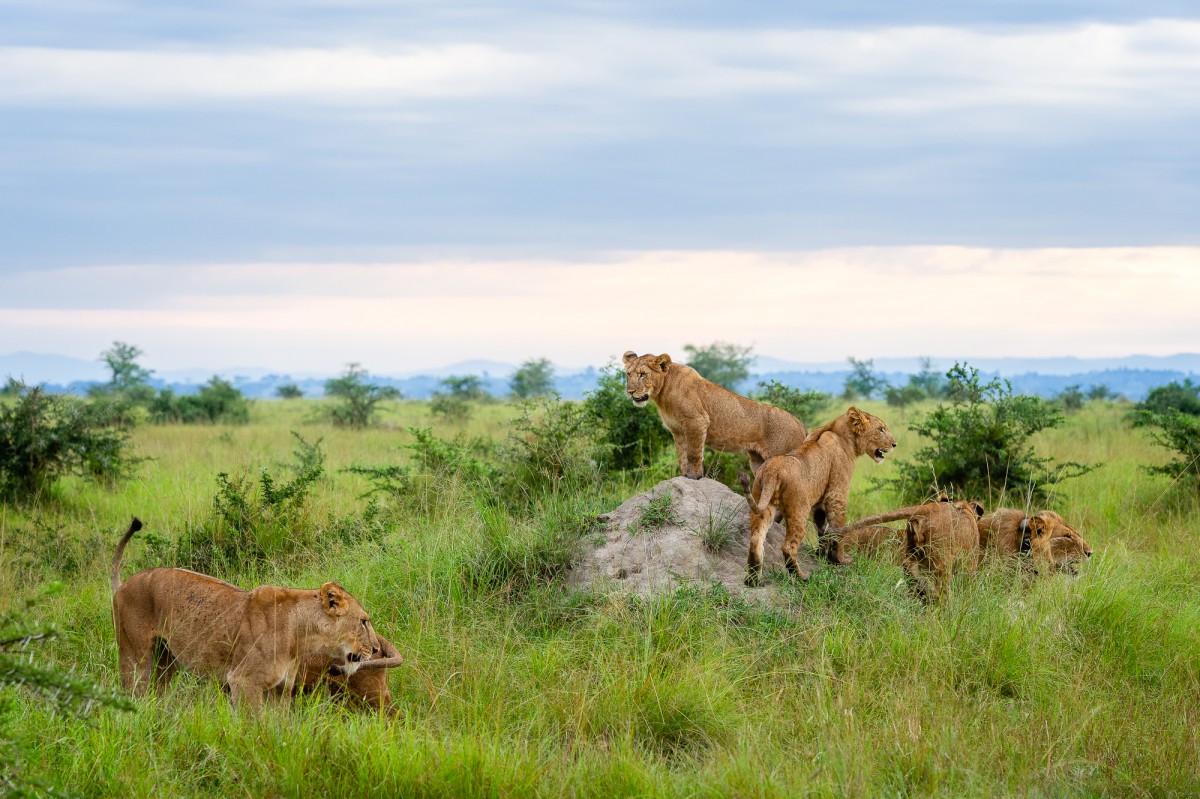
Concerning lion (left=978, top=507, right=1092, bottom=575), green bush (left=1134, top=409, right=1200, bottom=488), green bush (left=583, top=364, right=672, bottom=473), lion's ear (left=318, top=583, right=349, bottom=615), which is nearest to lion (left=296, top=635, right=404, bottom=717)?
lion's ear (left=318, top=583, right=349, bottom=615)

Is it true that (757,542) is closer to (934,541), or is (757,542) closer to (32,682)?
(934,541)

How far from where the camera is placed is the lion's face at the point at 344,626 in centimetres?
628

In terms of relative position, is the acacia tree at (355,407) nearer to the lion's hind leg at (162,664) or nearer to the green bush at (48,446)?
the green bush at (48,446)

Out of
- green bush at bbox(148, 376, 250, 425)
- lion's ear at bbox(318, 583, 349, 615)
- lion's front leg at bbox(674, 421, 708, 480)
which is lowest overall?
green bush at bbox(148, 376, 250, 425)

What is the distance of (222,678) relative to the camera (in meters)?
6.48

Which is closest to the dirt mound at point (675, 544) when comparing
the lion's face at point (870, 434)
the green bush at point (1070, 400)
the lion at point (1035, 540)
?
the lion's face at point (870, 434)

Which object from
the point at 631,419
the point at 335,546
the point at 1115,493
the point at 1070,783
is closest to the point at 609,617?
the point at 1070,783

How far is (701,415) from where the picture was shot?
9.02m

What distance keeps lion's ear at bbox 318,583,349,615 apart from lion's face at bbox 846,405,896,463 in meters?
4.16

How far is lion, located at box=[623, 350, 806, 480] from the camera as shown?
8.91 meters

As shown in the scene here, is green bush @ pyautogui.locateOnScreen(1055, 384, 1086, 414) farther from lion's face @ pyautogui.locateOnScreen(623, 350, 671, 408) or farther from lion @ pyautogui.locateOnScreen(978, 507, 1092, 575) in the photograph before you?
lion's face @ pyautogui.locateOnScreen(623, 350, 671, 408)

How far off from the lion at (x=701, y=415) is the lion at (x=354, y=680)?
10.4ft

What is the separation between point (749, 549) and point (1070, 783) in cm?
276

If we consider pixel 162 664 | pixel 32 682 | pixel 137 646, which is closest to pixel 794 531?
pixel 162 664
